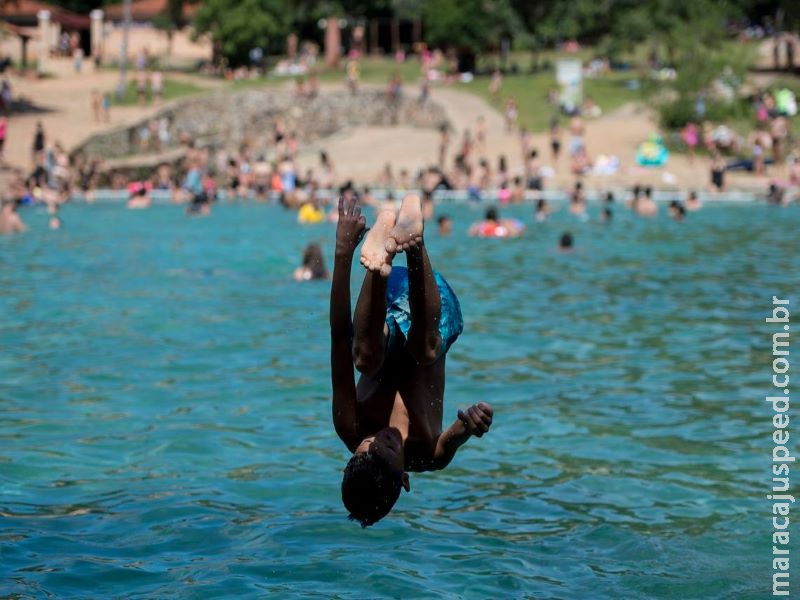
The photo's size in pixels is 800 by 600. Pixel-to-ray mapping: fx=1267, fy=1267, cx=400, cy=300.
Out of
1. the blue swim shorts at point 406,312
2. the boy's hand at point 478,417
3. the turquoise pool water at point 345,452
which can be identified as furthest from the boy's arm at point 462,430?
the turquoise pool water at point 345,452

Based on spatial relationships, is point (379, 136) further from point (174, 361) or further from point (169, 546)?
point (169, 546)

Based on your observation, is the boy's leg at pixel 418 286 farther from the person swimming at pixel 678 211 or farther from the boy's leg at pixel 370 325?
the person swimming at pixel 678 211

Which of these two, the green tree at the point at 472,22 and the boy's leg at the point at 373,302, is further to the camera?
the green tree at the point at 472,22

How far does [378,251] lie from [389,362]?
33.2 inches

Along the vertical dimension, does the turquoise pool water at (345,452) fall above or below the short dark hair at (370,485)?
below

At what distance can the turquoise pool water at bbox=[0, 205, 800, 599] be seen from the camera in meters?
7.13

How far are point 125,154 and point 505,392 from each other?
1322 inches

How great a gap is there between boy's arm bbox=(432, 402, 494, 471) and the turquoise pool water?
1.22m

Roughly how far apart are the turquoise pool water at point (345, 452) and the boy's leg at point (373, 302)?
170 cm

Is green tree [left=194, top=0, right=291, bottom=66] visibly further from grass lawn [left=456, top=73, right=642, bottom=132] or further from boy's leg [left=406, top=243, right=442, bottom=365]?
boy's leg [left=406, top=243, right=442, bottom=365]

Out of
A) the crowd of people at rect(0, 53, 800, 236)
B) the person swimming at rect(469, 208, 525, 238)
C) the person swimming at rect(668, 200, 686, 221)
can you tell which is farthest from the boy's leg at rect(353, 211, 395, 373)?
the person swimming at rect(668, 200, 686, 221)

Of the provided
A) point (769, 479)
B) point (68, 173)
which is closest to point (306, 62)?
point (68, 173)

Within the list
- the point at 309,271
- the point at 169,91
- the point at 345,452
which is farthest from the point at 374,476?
the point at 169,91

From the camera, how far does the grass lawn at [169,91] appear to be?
161 ft
